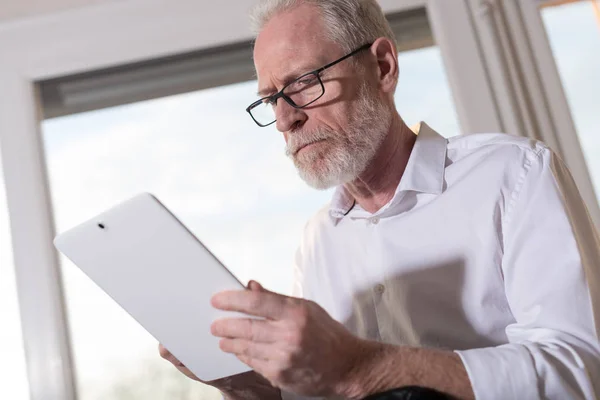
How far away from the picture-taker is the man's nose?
1246 mm

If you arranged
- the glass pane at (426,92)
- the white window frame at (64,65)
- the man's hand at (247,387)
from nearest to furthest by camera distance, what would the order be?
the man's hand at (247,387) < the white window frame at (64,65) < the glass pane at (426,92)

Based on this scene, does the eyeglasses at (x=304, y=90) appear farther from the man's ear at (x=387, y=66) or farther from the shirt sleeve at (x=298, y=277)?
the shirt sleeve at (x=298, y=277)

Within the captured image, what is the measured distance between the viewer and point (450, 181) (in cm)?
120

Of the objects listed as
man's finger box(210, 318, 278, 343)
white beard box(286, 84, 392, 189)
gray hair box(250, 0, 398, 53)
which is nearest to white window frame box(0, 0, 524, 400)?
gray hair box(250, 0, 398, 53)

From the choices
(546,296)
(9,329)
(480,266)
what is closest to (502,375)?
(546,296)

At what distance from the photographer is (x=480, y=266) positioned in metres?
1.12

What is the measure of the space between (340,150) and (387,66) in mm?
235

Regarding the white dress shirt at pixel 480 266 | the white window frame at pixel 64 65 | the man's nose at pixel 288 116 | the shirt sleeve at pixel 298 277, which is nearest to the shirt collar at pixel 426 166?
the white dress shirt at pixel 480 266

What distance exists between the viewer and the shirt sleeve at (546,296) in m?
0.85

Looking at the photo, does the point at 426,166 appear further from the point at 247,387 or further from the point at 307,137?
the point at 247,387

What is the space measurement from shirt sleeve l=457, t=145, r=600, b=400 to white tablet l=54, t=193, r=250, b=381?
0.36 metres

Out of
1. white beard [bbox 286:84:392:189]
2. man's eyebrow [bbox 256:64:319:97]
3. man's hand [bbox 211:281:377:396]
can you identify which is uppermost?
man's eyebrow [bbox 256:64:319:97]

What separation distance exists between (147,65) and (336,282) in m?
1.06

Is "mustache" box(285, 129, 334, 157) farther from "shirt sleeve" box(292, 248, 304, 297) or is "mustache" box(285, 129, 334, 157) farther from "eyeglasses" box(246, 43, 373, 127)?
"shirt sleeve" box(292, 248, 304, 297)
